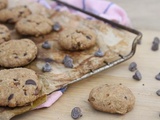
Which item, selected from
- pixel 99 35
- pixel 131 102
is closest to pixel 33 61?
pixel 99 35

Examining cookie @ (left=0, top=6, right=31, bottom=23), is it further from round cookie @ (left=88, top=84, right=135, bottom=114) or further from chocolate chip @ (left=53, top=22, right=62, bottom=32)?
round cookie @ (left=88, top=84, right=135, bottom=114)

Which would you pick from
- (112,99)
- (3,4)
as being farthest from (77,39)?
(3,4)

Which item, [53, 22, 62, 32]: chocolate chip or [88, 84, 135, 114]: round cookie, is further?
[53, 22, 62, 32]: chocolate chip

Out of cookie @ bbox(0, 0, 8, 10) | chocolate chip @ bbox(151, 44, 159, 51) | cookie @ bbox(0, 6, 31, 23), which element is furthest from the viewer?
cookie @ bbox(0, 0, 8, 10)

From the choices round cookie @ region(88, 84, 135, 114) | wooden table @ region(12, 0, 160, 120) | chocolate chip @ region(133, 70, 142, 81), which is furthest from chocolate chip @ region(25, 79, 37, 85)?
chocolate chip @ region(133, 70, 142, 81)

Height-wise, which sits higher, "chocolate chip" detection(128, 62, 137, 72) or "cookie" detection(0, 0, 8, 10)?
"chocolate chip" detection(128, 62, 137, 72)

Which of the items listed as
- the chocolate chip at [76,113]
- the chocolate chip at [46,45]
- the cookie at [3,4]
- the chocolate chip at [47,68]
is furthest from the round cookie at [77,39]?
the cookie at [3,4]

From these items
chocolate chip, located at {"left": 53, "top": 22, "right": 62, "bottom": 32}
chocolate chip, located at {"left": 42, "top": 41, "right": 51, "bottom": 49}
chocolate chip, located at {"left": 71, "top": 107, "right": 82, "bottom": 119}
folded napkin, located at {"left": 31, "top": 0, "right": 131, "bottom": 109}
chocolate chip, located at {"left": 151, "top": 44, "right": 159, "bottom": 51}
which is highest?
folded napkin, located at {"left": 31, "top": 0, "right": 131, "bottom": 109}

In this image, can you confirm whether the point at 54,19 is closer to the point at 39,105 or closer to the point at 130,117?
the point at 39,105

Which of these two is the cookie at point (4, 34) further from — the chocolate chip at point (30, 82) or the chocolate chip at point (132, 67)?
the chocolate chip at point (132, 67)

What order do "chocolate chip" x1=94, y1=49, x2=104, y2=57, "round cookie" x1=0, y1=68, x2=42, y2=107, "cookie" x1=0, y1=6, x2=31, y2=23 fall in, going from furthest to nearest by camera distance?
"cookie" x1=0, y1=6, x2=31, y2=23
"chocolate chip" x1=94, y1=49, x2=104, y2=57
"round cookie" x1=0, y1=68, x2=42, y2=107
